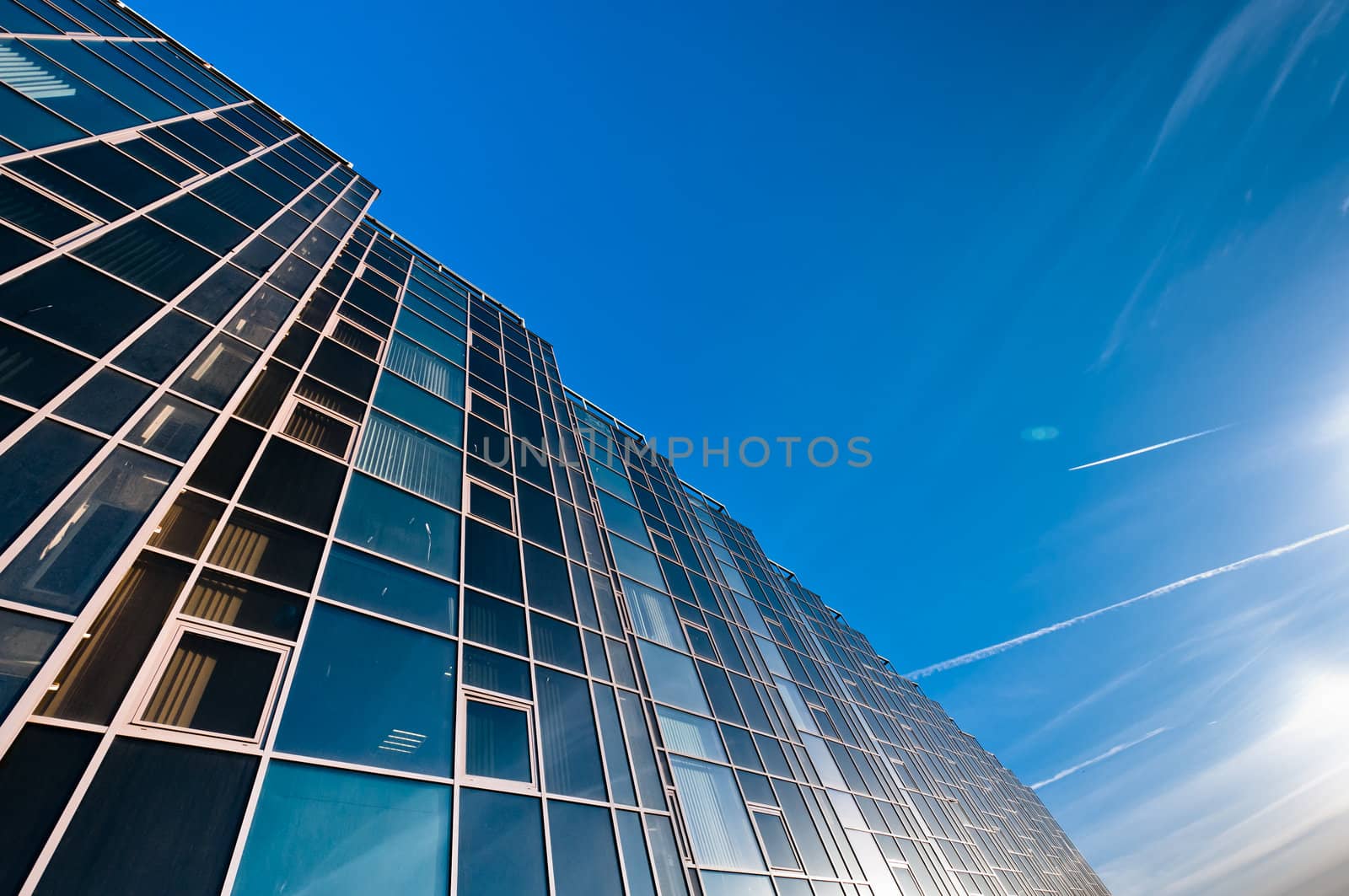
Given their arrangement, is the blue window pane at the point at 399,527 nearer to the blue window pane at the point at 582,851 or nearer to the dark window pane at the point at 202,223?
the blue window pane at the point at 582,851

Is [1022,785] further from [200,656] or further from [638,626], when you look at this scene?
[200,656]

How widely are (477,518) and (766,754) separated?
916 centimetres

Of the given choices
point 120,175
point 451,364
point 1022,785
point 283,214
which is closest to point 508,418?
point 451,364

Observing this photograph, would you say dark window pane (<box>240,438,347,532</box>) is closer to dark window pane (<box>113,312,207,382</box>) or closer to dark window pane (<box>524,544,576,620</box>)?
dark window pane (<box>113,312,207,382</box>)

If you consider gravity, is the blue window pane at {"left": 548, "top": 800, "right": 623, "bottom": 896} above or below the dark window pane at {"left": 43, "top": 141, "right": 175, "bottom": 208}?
below

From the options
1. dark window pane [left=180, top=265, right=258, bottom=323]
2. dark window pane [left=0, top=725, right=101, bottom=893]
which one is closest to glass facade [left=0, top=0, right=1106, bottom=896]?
dark window pane [left=0, top=725, right=101, bottom=893]

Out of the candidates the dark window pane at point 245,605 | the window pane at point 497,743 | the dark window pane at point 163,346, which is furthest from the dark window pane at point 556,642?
the dark window pane at point 163,346

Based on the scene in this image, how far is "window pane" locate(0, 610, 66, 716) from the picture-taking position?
4238 millimetres

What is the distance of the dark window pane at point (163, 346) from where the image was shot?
7055 millimetres

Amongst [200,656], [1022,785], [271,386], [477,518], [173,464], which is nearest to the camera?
[200,656]

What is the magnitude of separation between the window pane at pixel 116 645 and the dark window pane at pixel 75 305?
9.85ft

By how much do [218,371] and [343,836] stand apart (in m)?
6.68

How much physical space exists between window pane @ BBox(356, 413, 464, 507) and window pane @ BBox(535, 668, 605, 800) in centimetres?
394

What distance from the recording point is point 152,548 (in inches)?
237
